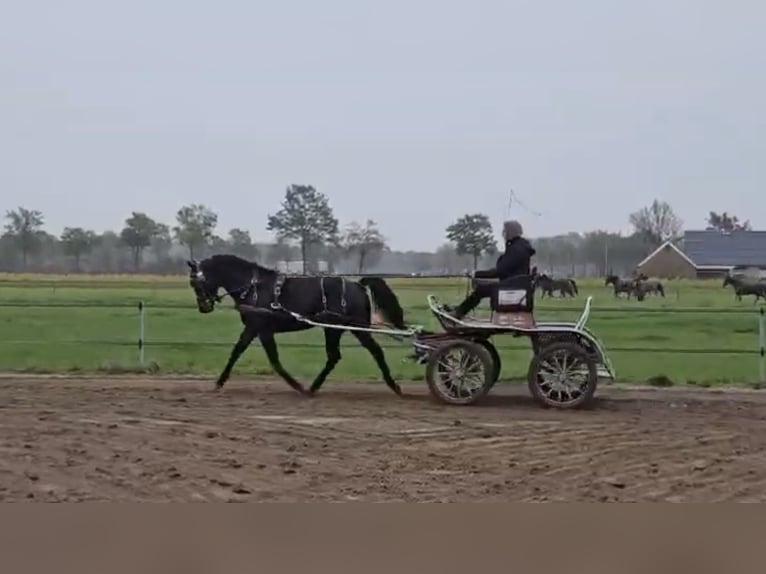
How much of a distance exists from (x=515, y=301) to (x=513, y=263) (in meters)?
0.43

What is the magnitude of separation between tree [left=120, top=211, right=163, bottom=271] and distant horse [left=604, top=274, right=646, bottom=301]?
14562 mm

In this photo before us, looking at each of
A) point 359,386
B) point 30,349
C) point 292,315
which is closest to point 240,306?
point 292,315

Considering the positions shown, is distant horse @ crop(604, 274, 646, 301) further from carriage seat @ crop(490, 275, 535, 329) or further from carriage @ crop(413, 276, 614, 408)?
carriage seat @ crop(490, 275, 535, 329)

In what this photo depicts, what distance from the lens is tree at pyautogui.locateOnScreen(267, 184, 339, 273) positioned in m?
23.4

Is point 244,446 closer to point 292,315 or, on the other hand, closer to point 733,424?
point 292,315

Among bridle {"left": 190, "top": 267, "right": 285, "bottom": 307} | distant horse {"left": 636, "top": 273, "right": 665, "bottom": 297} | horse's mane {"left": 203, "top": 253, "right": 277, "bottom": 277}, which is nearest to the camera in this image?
bridle {"left": 190, "top": 267, "right": 285, "bottom": 307}

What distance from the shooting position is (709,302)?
30.1m

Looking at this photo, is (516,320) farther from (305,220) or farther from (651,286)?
(651,286)

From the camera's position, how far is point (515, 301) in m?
10.8

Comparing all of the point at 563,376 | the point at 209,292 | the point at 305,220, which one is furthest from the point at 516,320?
the point at 305,220

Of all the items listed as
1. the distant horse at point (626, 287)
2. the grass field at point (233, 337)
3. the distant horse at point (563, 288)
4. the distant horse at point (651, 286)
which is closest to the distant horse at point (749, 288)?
the grass field at point (233, 337)

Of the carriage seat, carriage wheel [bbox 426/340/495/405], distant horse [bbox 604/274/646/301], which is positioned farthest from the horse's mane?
distant horse [bbox 604/274/646/301]

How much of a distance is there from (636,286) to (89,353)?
20.7 metres

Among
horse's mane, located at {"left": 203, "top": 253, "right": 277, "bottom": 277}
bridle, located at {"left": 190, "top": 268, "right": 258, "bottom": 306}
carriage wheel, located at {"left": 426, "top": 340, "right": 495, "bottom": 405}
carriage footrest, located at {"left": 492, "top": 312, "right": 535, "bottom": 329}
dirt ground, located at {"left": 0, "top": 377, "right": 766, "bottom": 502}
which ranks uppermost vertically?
horse's mane, located at {"left": 203, "top": 253, "right": 277, "bottom": 277}
